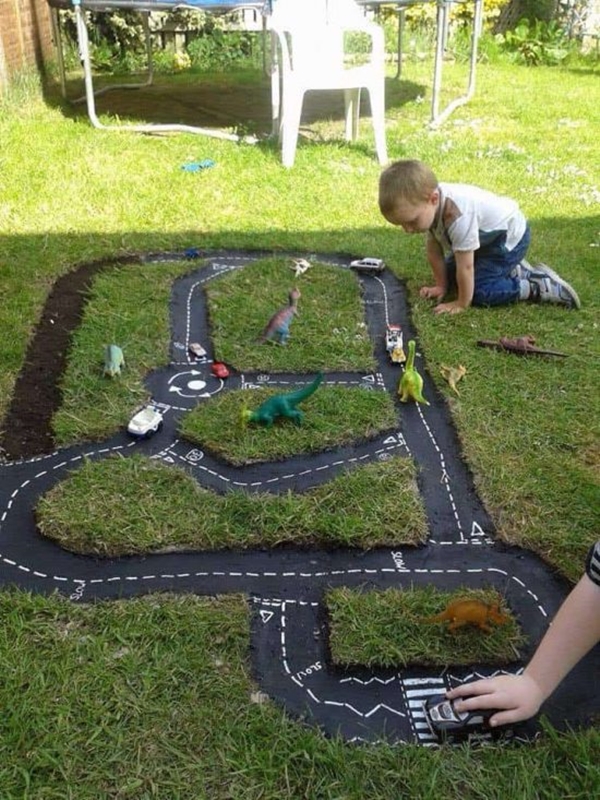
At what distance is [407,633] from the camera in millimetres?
1685

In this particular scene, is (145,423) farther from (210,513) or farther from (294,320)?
(294,320)

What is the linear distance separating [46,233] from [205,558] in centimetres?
236

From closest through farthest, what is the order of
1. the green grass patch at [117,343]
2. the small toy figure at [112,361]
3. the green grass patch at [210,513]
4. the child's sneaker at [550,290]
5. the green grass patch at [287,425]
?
1. the green grass patch at [210,513]
2. the green grass patch at [287,425]
3. the green grass patch at [117,343]
4. the small toy figure at [112,361]
5. the child's sneaker at [550,290]

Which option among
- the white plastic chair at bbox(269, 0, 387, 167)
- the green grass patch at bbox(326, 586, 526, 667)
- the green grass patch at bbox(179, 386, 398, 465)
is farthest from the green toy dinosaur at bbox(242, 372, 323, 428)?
the white plastic chair at bbox(269, 0, 387, 167)

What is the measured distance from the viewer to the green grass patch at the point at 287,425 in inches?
89.7

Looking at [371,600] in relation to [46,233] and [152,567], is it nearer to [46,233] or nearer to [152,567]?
[152,567]

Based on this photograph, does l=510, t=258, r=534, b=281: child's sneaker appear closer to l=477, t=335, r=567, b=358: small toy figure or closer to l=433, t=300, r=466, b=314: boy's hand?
l=433, t=300, r=466, b=314: boy's hand

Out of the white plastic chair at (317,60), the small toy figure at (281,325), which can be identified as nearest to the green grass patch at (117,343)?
the small toy figure at (281,325)

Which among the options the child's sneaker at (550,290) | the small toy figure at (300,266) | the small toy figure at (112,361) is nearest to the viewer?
Result: the small toy figure at (112,361)

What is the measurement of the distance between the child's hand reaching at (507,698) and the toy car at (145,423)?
48.2 inches

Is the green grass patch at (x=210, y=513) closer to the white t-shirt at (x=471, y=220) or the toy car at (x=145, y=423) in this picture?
the toy car at (x=145, y=423)

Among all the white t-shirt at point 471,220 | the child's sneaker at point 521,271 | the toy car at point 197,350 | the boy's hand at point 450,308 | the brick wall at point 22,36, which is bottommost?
the toy car at point 197,350

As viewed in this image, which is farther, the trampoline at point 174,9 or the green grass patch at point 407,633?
the trampoline at point 174,9

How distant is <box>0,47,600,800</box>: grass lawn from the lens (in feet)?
4.68
